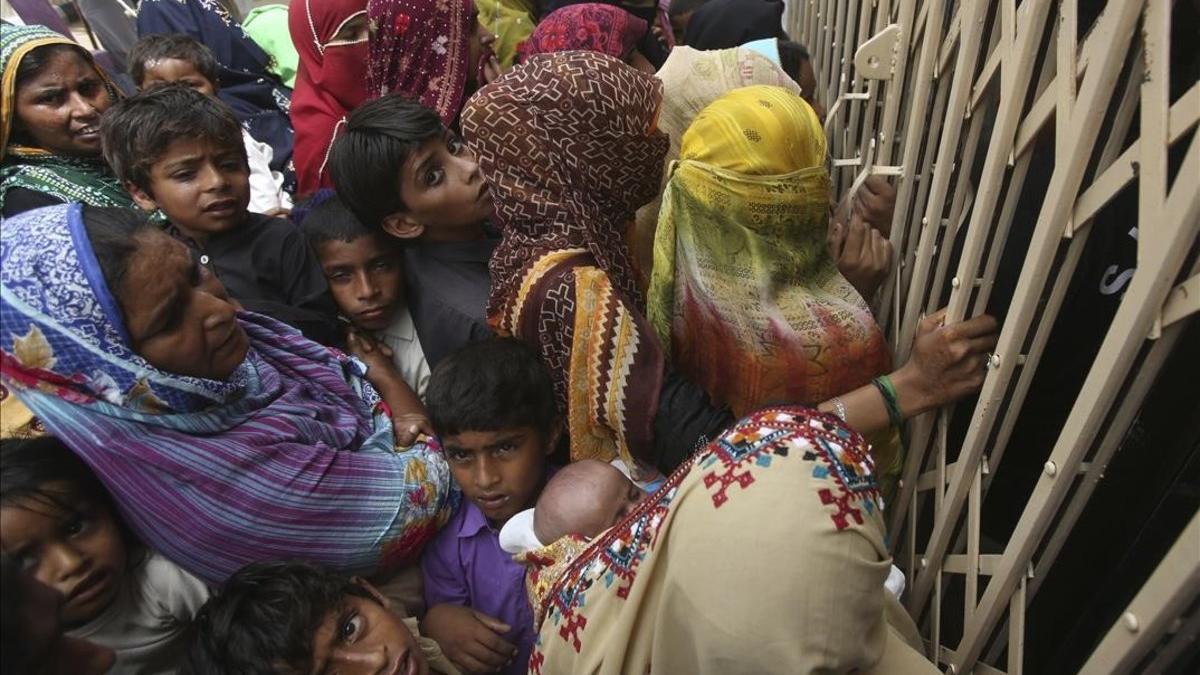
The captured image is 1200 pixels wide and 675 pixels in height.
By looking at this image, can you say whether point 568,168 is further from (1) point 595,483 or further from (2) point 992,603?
(2) point 992,603

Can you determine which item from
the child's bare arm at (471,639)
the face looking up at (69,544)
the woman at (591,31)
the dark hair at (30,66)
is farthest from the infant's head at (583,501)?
the dark hair at (30,66)

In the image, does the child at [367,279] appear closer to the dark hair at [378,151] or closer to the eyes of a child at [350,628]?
the dark hair at [378,151]

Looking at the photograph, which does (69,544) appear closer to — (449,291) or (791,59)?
(449,291)

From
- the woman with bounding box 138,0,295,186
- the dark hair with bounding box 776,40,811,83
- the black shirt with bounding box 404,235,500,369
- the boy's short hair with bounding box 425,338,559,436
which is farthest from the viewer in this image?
the woman with bounding box 138,0,295,186

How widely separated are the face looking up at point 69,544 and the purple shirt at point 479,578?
2.18ft

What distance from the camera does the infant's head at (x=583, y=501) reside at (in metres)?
1.54

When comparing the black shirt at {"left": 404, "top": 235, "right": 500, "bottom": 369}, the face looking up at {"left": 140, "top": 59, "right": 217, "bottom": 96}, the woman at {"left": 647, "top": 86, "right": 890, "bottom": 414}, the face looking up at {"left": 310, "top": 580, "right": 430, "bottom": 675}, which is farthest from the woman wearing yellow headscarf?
the face looking up at {"left": 140, "top": 59, "right": 217, "bottom": 96}

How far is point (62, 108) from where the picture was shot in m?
2.36

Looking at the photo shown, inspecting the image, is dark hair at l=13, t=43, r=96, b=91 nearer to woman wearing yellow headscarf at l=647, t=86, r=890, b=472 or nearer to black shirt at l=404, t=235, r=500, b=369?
black shirt at l=404, t=235, r=500, b=369

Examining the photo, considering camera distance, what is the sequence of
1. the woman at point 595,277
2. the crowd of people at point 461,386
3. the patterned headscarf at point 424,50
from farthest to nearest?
the patterned headscarf at point 424,50, the woman at point 595,277, the crowd of people at point 461,386

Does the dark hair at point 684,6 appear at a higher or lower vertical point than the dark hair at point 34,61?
lower

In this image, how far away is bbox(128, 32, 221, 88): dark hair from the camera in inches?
126

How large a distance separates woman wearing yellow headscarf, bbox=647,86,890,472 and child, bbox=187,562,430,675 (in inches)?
36.5

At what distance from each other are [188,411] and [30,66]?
1819 millimetres
